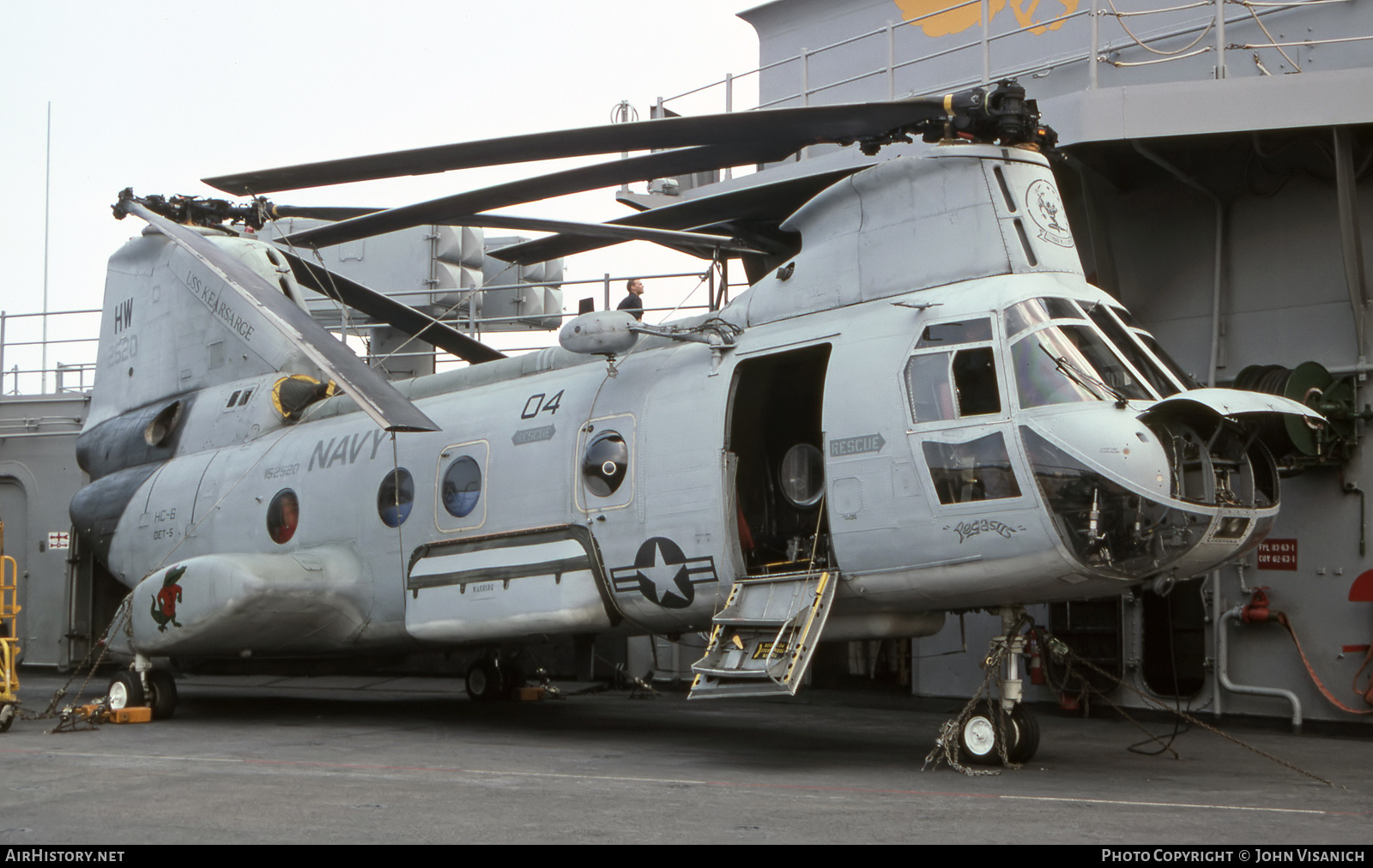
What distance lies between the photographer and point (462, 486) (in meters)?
12.0

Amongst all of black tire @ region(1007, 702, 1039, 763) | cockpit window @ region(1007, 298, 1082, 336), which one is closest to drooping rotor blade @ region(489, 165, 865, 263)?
cockpit window @ region(1007, 298, 1082, 336)

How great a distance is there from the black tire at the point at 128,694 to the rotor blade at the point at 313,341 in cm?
426

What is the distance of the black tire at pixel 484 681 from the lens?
1518 cm

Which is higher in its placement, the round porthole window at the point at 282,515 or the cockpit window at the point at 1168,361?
the cockpit window at the point at 1168,361

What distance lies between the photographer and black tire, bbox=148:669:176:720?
13125 millimetres

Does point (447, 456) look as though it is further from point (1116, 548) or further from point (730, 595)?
point (1116, 548)

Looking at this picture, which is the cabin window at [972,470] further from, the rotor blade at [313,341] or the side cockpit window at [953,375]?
→ the rotor blade at [313,341]

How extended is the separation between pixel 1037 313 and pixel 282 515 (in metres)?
8.47

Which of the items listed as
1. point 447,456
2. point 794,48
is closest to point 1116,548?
point 447,456

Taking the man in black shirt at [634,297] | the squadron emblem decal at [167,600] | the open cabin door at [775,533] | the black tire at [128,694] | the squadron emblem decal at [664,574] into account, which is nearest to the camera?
the open cabin door at [775,533]

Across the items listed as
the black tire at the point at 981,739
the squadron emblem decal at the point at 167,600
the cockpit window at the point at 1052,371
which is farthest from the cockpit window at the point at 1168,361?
the squadron emblem decal at the point at 167,600

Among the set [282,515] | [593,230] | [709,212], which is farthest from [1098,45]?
[282,515]

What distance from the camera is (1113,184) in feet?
46.2

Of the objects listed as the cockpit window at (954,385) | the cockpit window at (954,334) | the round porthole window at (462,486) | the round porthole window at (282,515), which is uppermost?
the cockpit window at (954,334)
